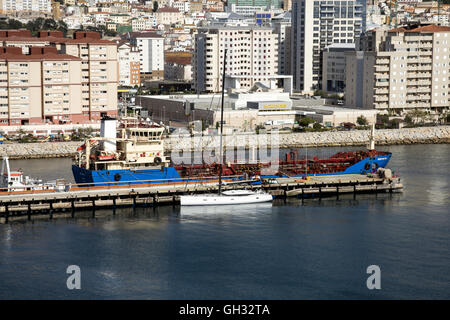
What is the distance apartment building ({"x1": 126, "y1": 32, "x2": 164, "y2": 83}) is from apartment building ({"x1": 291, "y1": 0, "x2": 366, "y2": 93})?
1361cm

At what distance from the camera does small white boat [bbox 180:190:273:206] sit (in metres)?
18.9

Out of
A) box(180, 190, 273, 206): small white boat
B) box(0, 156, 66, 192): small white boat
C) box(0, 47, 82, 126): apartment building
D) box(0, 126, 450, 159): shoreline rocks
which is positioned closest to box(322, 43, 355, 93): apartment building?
box(0, 126, 450, 159): shoreline rocks

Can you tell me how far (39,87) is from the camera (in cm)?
3127

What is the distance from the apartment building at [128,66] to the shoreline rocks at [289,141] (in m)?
21.8

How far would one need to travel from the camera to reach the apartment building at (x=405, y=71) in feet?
114

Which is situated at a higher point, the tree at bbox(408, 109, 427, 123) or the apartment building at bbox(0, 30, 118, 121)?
the apartment building at bbox(0, 30, 118, 121)

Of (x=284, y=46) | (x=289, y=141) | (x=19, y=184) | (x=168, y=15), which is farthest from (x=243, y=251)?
(x=168, y=15)

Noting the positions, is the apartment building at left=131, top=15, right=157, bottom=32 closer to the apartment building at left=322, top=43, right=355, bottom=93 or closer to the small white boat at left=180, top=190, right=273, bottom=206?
the apartment building at left=322, top=43, right=355, bottom=93

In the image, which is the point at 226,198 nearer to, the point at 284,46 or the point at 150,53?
the point at 284,46

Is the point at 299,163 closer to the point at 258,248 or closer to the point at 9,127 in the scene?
the point at 258,248

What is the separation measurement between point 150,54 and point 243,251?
4310 cm

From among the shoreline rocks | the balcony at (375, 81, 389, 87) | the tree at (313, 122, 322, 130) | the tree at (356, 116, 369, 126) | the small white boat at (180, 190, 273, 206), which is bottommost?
the small white boat at (180, 190, 273, 206)

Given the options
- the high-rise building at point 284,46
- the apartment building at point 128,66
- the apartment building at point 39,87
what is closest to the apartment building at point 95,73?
the apartment building at point 39,87

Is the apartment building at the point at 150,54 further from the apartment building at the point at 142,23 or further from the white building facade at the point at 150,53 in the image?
the apartment building at the point at 142,23
